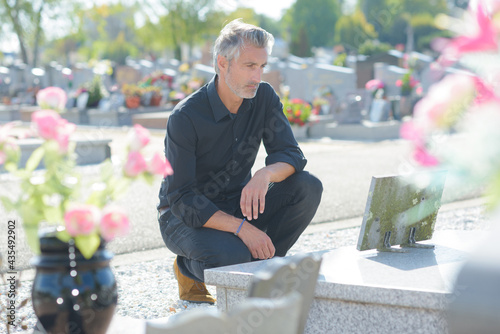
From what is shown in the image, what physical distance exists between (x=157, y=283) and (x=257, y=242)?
3.56 feet

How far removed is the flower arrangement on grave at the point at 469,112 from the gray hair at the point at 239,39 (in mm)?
1887

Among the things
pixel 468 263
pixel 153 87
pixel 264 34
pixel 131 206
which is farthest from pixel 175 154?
pixel 153 87

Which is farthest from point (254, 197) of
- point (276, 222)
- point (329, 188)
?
point (329, 188)

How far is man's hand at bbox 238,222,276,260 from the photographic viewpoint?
336 centimetres

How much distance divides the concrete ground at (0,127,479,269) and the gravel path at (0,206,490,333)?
30 centimetres


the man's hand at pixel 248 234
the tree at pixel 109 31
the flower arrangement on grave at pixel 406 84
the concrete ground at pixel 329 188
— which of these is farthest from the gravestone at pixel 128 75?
the man's hand at pixel 248 234

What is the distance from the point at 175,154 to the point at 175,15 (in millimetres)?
48469

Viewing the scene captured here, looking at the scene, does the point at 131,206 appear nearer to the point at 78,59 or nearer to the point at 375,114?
Result: the point at 375,114

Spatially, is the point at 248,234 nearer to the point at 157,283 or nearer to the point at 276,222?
the point at 276,222

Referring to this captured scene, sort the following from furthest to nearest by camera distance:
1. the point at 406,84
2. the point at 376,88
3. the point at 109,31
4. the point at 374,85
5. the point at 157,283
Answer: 1. the point at 109,31
2. the point at 406,84
3. the point at 376,88
4. the point at 374,85
5. the point at 157,283

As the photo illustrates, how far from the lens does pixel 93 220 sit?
1816 mm

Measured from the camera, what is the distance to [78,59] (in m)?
71.2

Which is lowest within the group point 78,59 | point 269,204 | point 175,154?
point 78,59

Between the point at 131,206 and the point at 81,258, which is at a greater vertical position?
the point at 81,258
